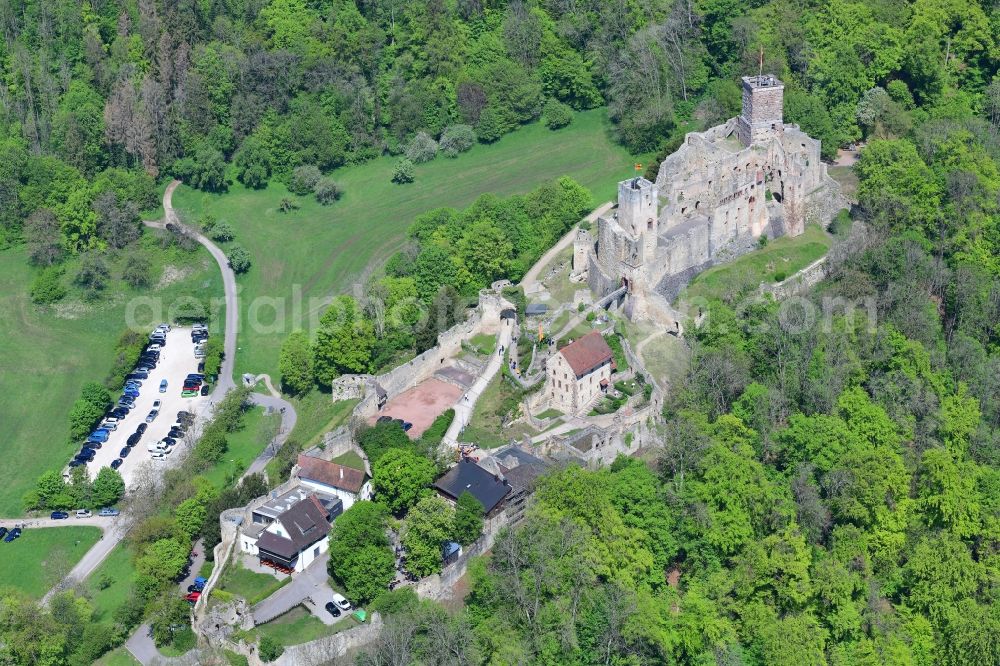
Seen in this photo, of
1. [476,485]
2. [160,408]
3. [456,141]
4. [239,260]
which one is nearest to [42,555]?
[160,408]

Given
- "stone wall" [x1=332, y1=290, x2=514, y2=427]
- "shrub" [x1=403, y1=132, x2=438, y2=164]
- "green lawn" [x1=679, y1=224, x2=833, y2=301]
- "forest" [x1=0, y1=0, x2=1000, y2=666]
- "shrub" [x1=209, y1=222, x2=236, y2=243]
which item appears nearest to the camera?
"forest" [x1=0, y1=0, x2=1000, y2=666]

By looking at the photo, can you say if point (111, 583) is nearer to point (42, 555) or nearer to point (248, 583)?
point (42, 555)

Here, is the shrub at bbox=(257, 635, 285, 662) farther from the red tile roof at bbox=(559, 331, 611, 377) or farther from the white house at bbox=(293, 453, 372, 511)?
the red tile roof at bbox=(559, 331, 611, 377)

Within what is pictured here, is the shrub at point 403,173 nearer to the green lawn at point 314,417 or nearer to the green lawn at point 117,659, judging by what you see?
the green lawn at point 314,417

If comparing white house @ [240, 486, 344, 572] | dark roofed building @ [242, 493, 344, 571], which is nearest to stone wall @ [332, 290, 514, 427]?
white house @ [240, 486, 344, 572]

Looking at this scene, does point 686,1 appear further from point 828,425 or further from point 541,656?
point 541,656

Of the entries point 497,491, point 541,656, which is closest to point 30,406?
point 497,491

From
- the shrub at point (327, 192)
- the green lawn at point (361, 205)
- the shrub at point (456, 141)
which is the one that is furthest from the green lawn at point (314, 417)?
the shrub at point (456, 141)
